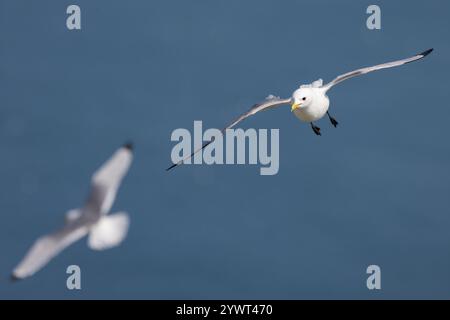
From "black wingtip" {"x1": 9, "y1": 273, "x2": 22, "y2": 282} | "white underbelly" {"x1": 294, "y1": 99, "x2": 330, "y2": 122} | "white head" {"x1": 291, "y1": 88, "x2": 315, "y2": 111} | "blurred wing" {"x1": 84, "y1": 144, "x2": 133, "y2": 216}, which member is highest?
"white head" {"x1": 291, "y1": 88, "x2": 315, "y2": 111}

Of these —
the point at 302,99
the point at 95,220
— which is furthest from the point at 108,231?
the point at 302,99

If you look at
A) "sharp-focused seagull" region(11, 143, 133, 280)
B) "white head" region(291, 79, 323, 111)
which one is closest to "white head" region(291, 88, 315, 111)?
"white head" region(291, 79, 323, 111)

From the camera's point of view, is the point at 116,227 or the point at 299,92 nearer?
the point at 116,227

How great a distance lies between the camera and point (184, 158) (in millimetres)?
10867

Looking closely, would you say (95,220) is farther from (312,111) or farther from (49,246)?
(312,111)

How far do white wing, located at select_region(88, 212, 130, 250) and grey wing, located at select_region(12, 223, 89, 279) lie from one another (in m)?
0.09

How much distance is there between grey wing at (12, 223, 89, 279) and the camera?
7.45m

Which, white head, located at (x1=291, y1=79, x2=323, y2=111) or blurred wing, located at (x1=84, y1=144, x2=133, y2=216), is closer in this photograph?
blurred wing, located at (x1=84, y1=144, x2=133, y2=216)

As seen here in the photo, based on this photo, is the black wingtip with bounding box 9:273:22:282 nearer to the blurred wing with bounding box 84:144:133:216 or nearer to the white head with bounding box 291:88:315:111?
the blurred wing with bounding box 84:144:133:216

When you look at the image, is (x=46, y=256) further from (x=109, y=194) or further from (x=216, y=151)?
(x=216, y=151)

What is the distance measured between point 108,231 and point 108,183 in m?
0.26
